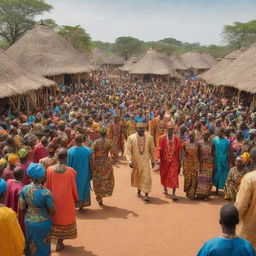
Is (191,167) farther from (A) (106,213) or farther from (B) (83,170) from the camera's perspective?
(B) (83,170)

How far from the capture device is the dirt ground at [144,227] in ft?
16.2

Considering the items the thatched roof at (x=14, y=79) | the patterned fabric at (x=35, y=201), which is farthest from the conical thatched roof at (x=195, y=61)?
the patterned fabric at (x=35, y=201)

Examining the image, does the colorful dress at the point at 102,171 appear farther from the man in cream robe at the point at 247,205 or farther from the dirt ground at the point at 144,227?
the man in cream robe at the point at 247,205

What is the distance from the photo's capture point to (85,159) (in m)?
6.08

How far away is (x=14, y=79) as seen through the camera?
47.6 ft

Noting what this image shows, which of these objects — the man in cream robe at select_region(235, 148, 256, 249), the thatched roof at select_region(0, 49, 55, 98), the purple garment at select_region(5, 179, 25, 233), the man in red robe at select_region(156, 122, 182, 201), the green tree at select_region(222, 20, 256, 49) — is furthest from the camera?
the green tree at select_region(222, 20, 256, 49)

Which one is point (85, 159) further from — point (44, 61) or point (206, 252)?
point (44, 61)

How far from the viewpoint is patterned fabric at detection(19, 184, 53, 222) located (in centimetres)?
376

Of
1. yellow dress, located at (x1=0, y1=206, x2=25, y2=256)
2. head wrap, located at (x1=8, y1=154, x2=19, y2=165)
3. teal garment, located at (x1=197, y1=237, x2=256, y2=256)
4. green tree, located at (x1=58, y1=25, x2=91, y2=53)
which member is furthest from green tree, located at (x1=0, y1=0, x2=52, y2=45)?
teal garment, located at (x1=197, y1=237, x2=256, y2=256)

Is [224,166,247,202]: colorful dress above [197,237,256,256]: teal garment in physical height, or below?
below

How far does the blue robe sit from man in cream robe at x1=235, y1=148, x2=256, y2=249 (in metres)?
3.15

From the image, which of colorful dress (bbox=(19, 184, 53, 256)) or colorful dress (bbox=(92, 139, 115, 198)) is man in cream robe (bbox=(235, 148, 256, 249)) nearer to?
colorful dress (bbox=(19, 184, 53, 256))

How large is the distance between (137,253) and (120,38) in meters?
70.8

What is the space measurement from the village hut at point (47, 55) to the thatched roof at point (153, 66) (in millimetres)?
11041
